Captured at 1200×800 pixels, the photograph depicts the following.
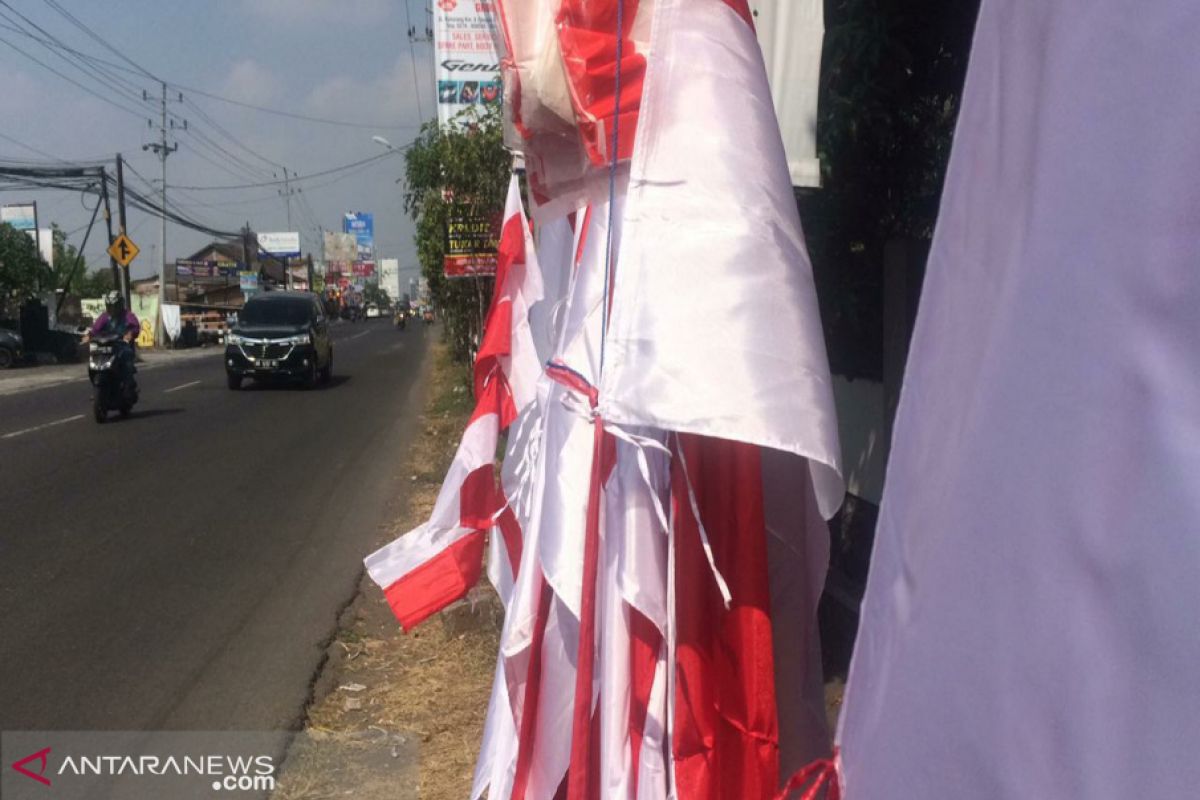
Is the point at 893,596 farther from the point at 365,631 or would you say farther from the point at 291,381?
the point at 291,381

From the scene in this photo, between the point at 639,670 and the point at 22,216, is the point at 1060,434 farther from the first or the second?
the point at 22,216

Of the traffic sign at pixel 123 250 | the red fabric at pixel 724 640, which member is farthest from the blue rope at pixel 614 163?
the traffic sign at pixel 123 250

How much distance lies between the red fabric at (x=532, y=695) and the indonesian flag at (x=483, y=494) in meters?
0.58

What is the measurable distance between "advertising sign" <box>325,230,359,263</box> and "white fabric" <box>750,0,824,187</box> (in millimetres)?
88618

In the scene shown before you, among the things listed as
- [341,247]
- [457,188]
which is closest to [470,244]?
[457,188]

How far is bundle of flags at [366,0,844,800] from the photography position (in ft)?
5.74

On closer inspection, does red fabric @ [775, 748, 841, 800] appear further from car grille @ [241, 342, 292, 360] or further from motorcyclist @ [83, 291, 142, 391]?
car grille @ [241, 342, 292, 360]

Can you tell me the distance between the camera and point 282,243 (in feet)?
314

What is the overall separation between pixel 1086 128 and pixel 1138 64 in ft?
0.24

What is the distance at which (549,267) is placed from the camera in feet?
10.1

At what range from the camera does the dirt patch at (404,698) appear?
155 inches

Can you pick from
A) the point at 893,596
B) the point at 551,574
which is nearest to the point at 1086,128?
the point at 893,596

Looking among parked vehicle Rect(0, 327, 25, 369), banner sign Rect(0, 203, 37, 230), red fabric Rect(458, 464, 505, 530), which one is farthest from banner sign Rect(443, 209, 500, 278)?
banner sign Rect(0, 203, 37, 230)

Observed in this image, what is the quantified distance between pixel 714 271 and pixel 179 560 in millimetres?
6261
